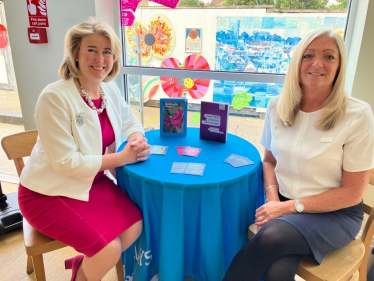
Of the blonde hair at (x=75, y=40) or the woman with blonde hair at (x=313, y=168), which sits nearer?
the woman with blonde hair at (x=313, y=168)

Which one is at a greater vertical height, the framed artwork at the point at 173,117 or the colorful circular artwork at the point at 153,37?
the colorful circular artwork at the point at 153,37

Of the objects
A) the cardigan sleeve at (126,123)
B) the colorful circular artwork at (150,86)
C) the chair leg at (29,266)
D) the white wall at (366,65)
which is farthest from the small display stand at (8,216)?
the white wall at (366,65)

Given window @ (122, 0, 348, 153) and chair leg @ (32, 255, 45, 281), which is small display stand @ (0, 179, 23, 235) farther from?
window @ (122, 0, 348, 153)

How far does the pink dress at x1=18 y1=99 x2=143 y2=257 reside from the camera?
1.39 metres

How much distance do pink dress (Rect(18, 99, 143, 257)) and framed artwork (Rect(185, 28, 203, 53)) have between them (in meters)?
1.61

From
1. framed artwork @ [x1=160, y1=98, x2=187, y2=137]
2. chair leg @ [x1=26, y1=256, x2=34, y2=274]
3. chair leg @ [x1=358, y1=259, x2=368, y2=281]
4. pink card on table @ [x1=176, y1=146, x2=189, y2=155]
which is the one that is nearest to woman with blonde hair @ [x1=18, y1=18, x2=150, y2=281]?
pink card on table @ [x1=176, y1=146, x2=189, y2=155]

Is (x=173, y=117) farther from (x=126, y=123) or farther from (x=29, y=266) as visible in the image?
(x=29, y=266)

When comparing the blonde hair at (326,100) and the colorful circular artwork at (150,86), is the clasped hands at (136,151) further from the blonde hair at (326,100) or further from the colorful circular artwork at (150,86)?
the colorful circular artwork at (150,86)

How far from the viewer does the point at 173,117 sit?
1953 millimetres

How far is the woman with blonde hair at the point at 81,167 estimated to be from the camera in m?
1.39

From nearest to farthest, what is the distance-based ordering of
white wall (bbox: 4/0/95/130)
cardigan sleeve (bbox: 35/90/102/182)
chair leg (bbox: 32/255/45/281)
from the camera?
cardigan sleeve (bbox: 35/90/102/182), chair leg (bbox: 32/255/45/281), white wall (bbox: 4/0/95/130)

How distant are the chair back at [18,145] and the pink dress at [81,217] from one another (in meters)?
0.37

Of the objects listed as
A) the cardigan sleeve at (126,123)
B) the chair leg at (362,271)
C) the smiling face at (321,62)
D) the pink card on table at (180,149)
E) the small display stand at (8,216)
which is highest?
the smiling face at (321,62)

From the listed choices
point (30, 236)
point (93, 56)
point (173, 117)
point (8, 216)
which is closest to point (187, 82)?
point (173, 117)
